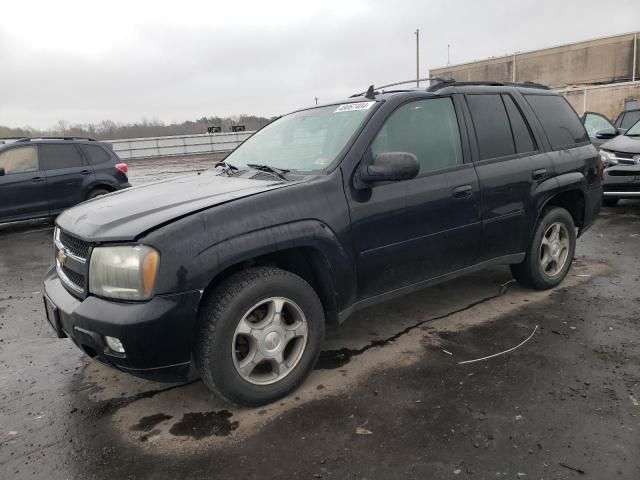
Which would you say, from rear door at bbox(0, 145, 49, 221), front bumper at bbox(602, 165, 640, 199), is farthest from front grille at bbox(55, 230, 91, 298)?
front bumper at bbox(602, 165, 640, 199)

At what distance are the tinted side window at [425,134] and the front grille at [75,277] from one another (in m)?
1.94

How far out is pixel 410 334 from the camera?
378cm

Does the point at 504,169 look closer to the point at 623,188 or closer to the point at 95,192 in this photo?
the point at 623,188

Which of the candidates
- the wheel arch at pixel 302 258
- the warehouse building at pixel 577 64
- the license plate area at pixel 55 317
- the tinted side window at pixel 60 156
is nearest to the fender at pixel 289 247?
the wheel arch at pixel 302 258

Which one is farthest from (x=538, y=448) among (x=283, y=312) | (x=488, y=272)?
(x=488, y=272)

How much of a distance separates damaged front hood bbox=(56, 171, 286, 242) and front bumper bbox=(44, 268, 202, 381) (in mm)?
365

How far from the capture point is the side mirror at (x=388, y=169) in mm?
3033

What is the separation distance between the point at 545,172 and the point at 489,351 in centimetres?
174

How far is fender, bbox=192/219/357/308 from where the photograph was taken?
257 cm

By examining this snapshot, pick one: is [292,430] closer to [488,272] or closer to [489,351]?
[489,351]

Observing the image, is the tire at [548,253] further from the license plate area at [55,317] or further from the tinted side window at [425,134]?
the license plate area at [55,317]

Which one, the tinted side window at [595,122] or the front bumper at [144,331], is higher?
the tinted side window at [595,122]

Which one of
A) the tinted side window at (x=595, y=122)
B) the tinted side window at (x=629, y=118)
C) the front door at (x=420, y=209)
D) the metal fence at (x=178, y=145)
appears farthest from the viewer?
the metal fence at (x=178, y=145)

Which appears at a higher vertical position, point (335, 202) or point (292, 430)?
point (335, 202)
